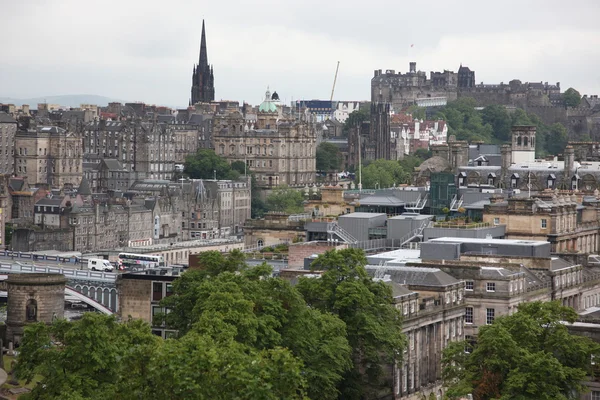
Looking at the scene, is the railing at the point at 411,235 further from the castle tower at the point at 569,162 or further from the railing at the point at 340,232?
the castle tower at the point at 569,162

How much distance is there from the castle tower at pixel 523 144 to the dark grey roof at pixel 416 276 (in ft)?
218

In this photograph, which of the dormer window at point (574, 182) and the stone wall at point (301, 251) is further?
the dormer window at point (574, 182)

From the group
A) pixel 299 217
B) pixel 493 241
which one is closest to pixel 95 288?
pixel 299 217

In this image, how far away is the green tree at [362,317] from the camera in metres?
74.7

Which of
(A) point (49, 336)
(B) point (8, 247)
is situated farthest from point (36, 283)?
(B) point (8, 247)

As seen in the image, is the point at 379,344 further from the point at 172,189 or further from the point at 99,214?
the point at 172,189

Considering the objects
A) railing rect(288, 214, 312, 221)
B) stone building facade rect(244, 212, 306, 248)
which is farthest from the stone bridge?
railing rect(288, 214, 312, 221)

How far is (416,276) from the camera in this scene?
276ft

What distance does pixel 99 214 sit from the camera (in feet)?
568

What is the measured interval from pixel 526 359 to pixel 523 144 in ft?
291

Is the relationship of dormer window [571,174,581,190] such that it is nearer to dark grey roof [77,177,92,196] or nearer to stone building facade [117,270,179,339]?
stone building facade [117,270,179,339]

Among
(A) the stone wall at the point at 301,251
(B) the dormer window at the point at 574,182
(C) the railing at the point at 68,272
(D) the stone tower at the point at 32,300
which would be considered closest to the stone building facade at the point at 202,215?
(B) the dormer window at the point at 574,182

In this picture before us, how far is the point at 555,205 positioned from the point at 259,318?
41.1 metres

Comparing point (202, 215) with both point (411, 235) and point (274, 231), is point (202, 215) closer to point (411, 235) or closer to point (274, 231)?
→ point (274, 231)
